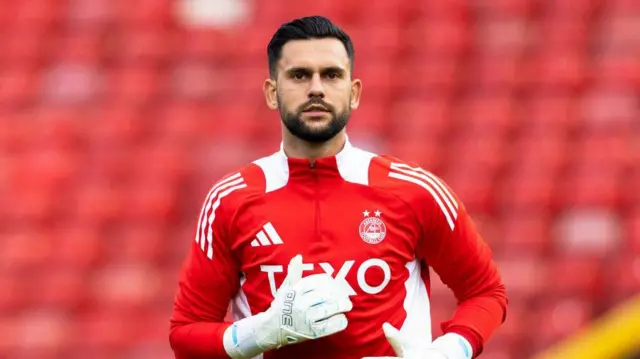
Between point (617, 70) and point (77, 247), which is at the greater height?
point (617, 70)

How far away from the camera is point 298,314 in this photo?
2984 millimetres

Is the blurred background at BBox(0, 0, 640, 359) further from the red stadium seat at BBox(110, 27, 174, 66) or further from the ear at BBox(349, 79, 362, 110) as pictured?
the ear at BBox(349, 79, 362, 110)

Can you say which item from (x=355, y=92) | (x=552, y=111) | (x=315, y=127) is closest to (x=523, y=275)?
(x=552, y=111)

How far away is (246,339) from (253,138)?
4.62m

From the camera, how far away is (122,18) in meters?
8.48

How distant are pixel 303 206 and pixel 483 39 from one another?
4.88 meters

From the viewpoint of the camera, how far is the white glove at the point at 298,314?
298cm

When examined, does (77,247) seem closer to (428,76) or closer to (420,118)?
(420,118)

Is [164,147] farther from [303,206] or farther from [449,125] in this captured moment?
[303,206]

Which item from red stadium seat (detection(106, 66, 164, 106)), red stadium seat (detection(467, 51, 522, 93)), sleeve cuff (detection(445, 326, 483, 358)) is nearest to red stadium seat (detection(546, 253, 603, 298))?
→ red stadium seat (detection(467, 51, 522, 93))

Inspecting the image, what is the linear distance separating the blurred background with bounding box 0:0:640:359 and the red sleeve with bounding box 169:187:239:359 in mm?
3167

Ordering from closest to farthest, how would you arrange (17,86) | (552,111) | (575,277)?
1. (575,277)
2. (552,111)
3. (17,86)

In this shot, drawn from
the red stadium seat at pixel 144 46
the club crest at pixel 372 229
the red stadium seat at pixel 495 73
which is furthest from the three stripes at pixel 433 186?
the red stadium seat at pixel 144 46

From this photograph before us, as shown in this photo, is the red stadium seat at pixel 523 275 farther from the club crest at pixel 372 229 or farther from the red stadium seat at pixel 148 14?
the club crest at pixel 372 229
